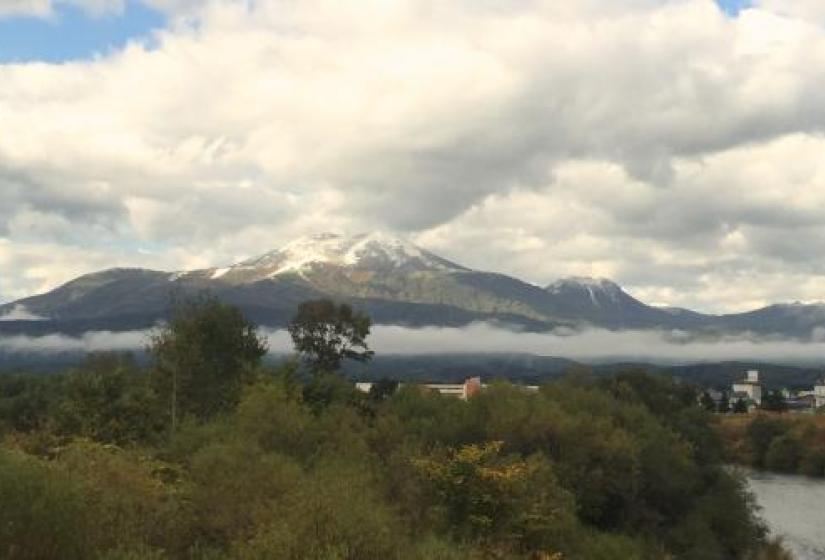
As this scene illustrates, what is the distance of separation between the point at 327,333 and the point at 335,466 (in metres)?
64.7

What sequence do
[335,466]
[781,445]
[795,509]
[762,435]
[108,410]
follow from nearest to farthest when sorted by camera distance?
[335,466] < [108,410] < [795,509] < [781,445] < [762,435]

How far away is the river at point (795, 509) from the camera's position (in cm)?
7456

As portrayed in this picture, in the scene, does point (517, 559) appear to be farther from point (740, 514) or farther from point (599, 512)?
point (740, 514)

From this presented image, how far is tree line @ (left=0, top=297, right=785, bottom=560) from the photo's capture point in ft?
70.9

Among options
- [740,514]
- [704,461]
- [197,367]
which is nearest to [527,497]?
[740,514]

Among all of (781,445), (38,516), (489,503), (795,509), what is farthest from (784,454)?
(38,516)

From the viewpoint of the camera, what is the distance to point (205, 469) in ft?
99.5

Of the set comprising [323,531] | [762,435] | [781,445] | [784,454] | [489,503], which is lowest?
[784,454]

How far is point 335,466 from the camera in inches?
1459

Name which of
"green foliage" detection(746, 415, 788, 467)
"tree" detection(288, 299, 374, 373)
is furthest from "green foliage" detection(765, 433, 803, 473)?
"tree" detection(288, 299, 374, 373)

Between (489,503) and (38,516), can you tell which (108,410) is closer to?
(489,503)

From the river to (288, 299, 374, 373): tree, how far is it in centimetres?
4563

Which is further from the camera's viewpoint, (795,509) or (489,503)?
(795,509)

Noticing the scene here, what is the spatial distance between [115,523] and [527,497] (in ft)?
80.5
